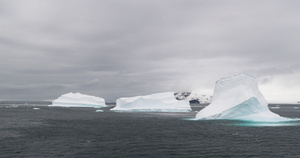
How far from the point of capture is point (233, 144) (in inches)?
842

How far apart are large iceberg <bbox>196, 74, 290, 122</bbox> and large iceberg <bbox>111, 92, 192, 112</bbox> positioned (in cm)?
2738

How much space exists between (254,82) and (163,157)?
30967 mm

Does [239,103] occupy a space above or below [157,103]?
below

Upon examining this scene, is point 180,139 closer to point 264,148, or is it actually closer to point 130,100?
point 264,148

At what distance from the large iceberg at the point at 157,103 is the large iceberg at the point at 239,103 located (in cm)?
2738

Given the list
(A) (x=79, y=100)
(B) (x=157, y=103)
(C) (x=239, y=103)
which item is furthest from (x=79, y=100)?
(C) (x=239, y=103)

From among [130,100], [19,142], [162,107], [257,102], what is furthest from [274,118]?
[130,100]

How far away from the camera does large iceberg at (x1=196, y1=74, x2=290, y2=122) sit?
128 feet

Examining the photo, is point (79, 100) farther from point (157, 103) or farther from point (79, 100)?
point (157, 103)

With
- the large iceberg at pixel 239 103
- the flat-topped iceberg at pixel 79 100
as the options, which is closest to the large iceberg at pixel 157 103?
the large iceberg at pixel 239 103

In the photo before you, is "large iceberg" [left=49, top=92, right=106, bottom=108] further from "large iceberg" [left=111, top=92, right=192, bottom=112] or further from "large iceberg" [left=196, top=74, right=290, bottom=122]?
"large iceberg" [left=196, top=74, right=290, bottom=122]

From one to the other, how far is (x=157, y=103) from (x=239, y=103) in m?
35.4

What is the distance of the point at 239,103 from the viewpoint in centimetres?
3912

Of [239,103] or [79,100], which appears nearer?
[239,103]
